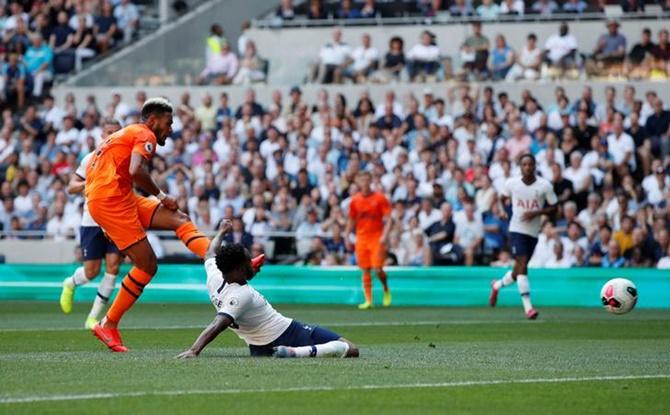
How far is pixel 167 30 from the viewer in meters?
38.3

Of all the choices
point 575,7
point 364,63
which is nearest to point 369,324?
point 364,63

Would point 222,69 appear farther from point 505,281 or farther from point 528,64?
point 505,281

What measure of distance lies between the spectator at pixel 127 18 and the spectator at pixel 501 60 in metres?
10.4

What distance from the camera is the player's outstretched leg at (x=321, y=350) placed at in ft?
45.3

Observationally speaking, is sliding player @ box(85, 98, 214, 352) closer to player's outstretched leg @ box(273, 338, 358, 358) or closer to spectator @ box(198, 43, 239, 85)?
player's outstretched leg @ box(273, 338, 358, 358)

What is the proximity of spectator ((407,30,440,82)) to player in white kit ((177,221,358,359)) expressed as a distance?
19.5m

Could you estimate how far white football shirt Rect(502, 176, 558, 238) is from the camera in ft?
75.3

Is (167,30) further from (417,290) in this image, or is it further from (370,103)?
(417,290)

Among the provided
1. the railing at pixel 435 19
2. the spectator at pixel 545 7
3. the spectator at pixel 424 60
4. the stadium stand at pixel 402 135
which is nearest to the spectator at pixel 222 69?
the stadium stand at pixel 402 135

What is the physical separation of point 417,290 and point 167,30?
13.3 meters

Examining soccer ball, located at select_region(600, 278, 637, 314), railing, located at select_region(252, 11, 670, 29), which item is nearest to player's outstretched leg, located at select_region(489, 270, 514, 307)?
soccer ball, located at select_region(600, 278, 637, 314)

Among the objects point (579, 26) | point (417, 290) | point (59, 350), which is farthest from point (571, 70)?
point (59, 350)

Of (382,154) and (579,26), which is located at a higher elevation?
(579,26)

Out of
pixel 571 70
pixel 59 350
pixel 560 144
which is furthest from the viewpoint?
pixel 571 70
